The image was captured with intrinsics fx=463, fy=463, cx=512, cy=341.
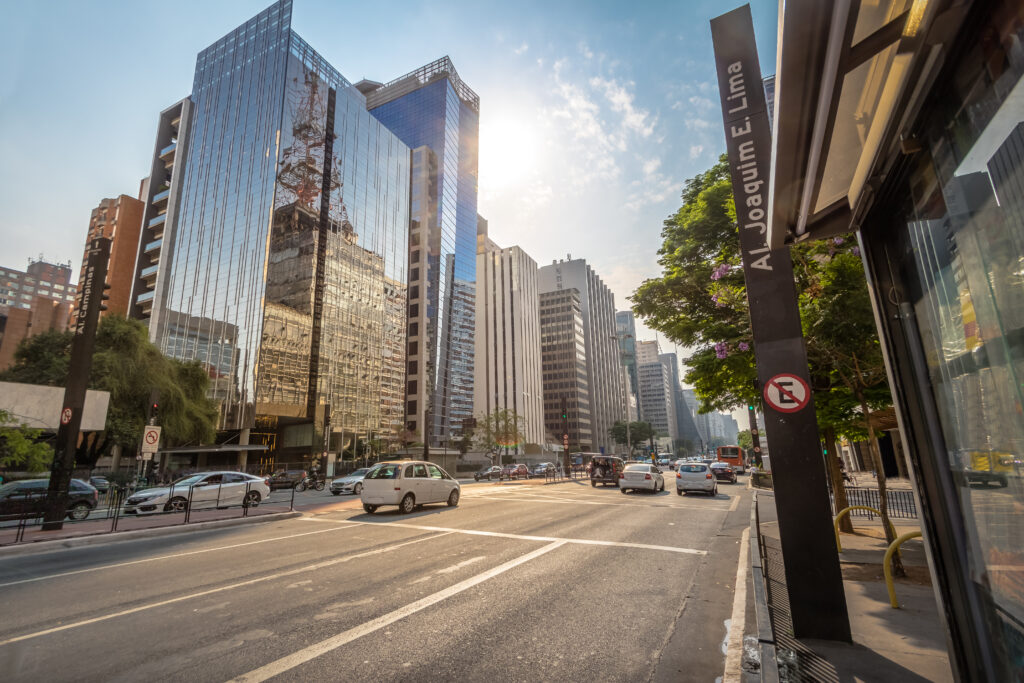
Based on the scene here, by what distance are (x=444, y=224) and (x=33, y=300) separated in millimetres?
108445

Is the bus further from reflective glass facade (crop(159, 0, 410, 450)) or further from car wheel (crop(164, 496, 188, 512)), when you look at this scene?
car wheel (crop(164, 496, 188, 512))

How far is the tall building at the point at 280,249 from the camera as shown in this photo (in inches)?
2191

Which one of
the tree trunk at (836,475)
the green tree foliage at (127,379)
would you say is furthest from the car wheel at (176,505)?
the green tree foliage at (127,379)

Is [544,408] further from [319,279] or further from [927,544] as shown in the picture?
[927,544]

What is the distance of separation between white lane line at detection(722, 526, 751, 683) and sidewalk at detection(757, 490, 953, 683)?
0.35m

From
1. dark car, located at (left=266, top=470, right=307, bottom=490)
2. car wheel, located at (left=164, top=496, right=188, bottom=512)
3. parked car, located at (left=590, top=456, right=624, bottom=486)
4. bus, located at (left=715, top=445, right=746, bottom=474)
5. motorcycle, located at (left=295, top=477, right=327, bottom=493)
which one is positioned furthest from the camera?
bus, located at (left=715, top=445, right=746, bottom=474)

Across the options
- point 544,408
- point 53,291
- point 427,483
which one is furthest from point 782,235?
point 53,291

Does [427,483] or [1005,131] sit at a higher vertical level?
[1005,131]

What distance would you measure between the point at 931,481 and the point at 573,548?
7318mm

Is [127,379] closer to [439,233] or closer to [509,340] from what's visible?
[439,233]

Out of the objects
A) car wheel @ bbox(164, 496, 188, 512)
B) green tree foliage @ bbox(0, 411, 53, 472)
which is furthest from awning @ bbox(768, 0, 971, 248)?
green tree foliage @ bbox(0, 411, 53, 472)

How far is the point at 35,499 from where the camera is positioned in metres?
13.7

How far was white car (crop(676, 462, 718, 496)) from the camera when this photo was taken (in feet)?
70.3

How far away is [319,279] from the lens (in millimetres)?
59938
